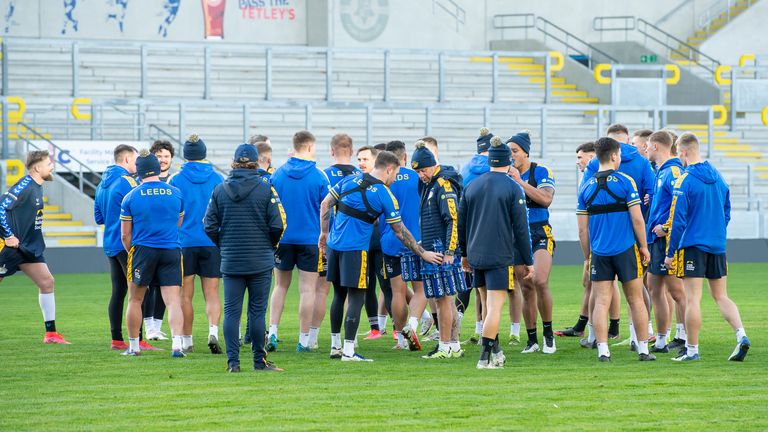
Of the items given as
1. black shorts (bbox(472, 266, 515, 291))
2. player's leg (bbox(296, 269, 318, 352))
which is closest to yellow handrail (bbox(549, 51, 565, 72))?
player's leg (bbox(296, 269, 318, 352))

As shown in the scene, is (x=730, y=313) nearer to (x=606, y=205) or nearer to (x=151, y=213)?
(x=606, y=205)

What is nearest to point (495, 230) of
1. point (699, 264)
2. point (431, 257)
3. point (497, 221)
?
point (497, 221)

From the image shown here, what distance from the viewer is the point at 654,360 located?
10195 millimetres

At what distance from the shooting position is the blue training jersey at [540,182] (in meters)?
11.1

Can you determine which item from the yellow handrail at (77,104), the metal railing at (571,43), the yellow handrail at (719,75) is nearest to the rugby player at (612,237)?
the yellow handrail at (77,104)

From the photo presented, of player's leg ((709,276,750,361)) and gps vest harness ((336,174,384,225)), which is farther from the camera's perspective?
gps vest harness ((336,174,384,225))

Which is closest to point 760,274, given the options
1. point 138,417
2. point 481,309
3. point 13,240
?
point 481,309

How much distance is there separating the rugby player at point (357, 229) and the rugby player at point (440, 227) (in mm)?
206

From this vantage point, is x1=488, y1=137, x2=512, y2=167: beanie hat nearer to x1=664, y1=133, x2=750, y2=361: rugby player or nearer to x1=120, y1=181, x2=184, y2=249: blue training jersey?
x1=664, y1=133, x2=750, y2=361: rugby player

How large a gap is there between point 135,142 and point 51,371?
44.5 feet

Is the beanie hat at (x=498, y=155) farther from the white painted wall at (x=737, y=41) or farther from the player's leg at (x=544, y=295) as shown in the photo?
the white painted wall at (x=737, y=41)

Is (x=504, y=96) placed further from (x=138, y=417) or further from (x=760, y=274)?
(x=138, y=417)

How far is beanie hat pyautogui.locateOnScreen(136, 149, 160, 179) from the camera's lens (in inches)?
407

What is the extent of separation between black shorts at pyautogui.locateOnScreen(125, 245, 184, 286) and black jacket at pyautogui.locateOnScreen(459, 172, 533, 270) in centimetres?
263
